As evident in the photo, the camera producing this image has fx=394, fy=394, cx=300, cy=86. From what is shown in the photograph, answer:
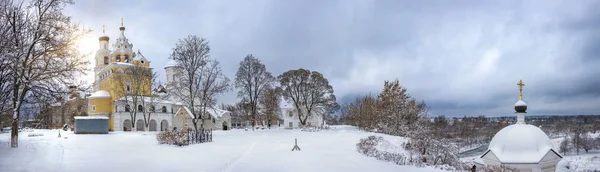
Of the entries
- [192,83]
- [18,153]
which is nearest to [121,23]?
[192,83]

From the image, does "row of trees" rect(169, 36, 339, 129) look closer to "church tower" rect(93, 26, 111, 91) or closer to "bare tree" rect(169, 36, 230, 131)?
"bare tree" rect(169, 36, 230, 131)

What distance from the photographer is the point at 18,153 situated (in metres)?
14.7

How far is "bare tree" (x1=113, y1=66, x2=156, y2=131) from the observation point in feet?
148

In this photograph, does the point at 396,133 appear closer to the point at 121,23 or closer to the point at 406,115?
the point at 406,115

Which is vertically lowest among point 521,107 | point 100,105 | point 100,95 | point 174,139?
point 174,139

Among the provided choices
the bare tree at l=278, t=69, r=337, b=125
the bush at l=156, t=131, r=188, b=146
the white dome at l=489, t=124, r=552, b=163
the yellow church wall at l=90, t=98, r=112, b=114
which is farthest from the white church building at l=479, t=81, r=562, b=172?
the yellow church wall at l=90, t=98, r=112, b=114

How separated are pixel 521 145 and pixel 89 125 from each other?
3206 centimetres

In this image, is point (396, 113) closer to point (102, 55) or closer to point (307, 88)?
point (307, 88)

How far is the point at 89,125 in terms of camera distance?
3322cm

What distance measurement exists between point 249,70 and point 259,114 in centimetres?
2199

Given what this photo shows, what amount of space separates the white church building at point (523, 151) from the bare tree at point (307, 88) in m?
29.5

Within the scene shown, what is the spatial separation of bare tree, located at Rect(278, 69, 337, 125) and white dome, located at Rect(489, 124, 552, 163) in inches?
1171

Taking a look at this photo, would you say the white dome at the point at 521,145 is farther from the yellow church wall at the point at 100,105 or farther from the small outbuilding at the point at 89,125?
the yellow church wall at the point at 100,105

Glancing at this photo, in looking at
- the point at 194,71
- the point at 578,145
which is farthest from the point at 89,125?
the point at 578,145
